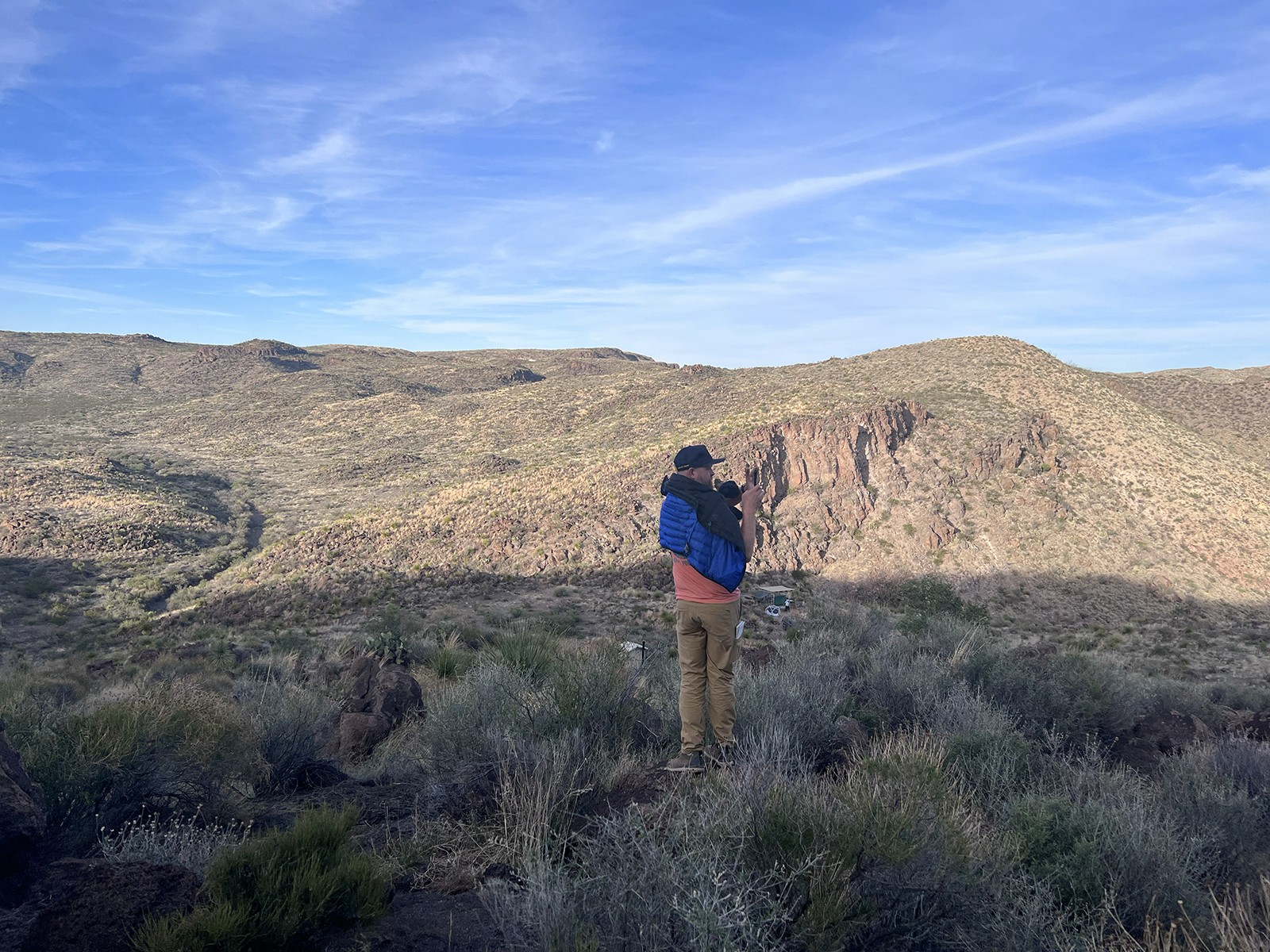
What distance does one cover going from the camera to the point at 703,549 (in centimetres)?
467

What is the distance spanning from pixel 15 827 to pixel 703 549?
3690 millimetres


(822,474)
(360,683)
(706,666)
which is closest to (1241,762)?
(706,666)

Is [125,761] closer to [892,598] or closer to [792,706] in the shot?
[792,706]

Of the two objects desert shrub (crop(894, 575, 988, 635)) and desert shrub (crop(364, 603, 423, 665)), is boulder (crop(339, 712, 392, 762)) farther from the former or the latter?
desert shrub (crop(894, 575, 988, 635))

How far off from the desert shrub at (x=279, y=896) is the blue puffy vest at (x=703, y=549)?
8.17ft

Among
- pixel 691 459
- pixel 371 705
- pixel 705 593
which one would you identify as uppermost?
pixel 691 459

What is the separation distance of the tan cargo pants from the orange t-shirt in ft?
0.11

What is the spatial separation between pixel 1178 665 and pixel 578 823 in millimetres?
18581

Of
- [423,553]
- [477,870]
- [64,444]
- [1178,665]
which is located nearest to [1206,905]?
[477,870]

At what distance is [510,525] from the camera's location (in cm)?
2539

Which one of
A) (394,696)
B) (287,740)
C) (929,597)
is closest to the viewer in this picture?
(287,740)

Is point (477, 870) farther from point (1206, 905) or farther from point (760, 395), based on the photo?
point (760, 395)

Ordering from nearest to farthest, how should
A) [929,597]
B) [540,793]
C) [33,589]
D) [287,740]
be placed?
1. [540,793]
2. [287,740]
3. [33,589]
4. [929,597]

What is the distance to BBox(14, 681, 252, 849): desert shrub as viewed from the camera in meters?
3.78
